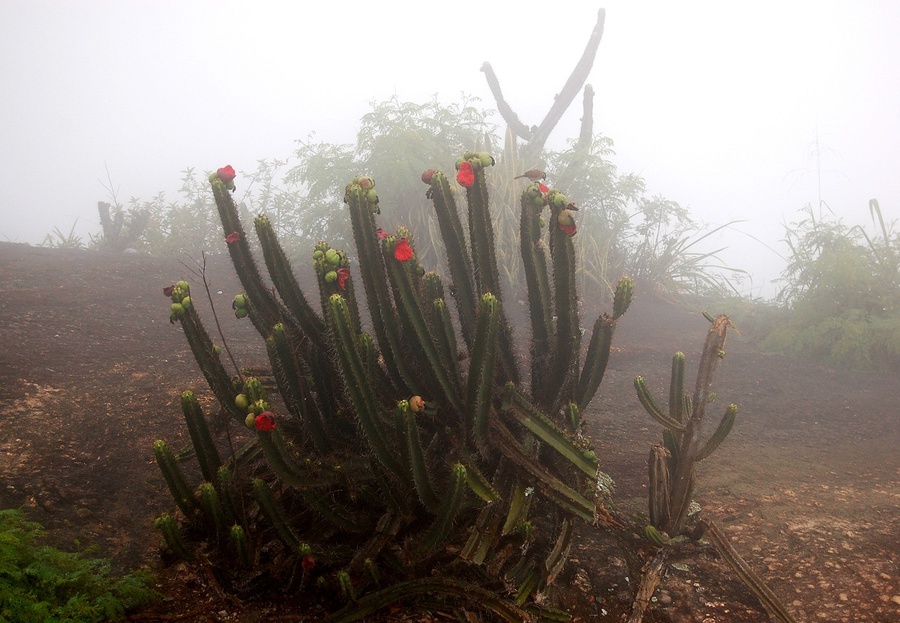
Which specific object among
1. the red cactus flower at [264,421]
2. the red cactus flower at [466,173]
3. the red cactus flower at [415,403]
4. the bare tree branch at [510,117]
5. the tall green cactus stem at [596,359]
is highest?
the bare tree branch at [510,117]

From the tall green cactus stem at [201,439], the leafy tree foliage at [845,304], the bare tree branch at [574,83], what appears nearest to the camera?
the tall green cactus stem at [201,439]

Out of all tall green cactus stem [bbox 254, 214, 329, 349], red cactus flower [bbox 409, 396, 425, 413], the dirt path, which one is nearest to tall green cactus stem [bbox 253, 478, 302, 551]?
the dirt path

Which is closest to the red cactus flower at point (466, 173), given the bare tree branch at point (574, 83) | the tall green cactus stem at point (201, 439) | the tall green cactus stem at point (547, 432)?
the tall green cactus stem at point (547, 432)

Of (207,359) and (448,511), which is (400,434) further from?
(207,359)

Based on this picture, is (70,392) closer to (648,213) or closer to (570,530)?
(570,530)

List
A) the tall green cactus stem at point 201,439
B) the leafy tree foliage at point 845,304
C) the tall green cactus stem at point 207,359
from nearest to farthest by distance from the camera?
the tall green cactus stem at point 201,439 → the tall green cactus stem at point 207,359 → the leafy tree foliage at point 845,304

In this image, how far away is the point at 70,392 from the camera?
3330 mm

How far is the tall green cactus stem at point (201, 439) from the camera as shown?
6.86 ft

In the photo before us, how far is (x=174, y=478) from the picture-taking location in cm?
206

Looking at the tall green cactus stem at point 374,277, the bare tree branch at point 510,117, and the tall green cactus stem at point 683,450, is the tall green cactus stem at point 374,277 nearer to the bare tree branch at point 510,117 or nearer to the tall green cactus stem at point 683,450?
the tall green cactus stem at point 683,450

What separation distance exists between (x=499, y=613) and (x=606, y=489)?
0.93 meters

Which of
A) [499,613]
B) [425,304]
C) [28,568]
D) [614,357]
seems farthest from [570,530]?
[614,357]

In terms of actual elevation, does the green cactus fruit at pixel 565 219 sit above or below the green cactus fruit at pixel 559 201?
below

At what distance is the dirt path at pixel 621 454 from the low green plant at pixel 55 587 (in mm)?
184
